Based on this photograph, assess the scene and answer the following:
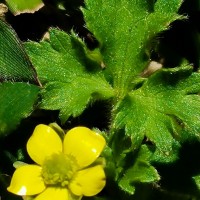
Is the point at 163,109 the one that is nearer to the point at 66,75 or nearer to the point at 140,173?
the point at 140,173

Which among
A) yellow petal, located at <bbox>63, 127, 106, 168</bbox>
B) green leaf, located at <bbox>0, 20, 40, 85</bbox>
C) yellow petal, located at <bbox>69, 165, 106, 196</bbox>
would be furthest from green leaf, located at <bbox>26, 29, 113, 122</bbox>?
yellow petal, located at <bbox>69, 165, 106, 196</bbox>

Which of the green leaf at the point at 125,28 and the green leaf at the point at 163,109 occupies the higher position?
the green leaf at the point at 125,28

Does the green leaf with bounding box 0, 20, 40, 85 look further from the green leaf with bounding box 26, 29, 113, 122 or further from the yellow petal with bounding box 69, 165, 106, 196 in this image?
the yellow petal with bounding box 69, 165, 106, 196

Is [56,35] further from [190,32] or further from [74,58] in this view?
[190,32]

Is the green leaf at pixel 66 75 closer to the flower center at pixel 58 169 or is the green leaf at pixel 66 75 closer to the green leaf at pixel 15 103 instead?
the green leaf at pixel 15 103

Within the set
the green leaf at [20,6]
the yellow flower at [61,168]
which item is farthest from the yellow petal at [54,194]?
the green leaf at [20,6]

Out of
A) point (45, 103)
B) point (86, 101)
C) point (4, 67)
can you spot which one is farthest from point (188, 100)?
point (4, 67)
